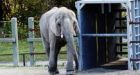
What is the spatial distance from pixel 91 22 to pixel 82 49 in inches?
39.6

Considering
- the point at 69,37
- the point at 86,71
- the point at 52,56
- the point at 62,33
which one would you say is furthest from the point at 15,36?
the point at 69,37

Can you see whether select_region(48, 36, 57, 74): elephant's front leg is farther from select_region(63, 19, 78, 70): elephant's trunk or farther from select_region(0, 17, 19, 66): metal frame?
select_region(0, 17, 19, 66): metal frame

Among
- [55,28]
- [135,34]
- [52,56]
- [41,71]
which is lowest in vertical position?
[41,71]

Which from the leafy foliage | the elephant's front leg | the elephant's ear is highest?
the leafy foliage

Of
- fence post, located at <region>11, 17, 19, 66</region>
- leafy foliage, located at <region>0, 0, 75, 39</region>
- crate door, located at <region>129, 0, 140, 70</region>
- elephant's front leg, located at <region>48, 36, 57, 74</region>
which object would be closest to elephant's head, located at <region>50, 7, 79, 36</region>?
elephant's front leg, located at <region>48, 36, 57, 74</region>

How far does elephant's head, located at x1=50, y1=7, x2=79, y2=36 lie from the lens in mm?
13273

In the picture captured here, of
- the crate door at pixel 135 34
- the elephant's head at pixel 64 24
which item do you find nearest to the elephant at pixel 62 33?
the elephant's head at pixel 64 24

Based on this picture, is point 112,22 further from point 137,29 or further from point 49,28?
point 49,28

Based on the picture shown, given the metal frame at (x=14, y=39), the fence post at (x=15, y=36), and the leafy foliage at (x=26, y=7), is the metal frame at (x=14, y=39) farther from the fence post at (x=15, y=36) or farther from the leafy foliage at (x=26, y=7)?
the leafy foliage at (x=26, y=7)

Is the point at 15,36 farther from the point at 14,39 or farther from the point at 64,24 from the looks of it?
the point at 64,24

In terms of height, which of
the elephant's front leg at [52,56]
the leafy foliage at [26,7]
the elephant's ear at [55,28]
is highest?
the leafy foliage at [26,7]

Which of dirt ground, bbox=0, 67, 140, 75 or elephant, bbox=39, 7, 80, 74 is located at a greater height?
elephant, bbox=39, 7, 80, 74

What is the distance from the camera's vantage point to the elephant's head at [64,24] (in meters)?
13.3

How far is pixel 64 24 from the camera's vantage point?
1333 cm
